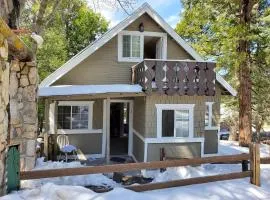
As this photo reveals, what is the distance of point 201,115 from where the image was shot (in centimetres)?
1305

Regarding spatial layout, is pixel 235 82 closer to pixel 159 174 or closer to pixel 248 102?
pixel 248 102

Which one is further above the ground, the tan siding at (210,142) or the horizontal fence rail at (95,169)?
the horizontal fence rail at (95,169)

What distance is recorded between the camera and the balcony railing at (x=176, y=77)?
40.0ft

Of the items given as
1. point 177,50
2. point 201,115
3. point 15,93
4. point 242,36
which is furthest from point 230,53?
point 15,93

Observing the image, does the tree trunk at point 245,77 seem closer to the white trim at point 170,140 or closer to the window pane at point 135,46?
the white trim at point 170,140

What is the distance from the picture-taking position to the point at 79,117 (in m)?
14.1

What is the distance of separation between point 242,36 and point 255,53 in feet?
8.87

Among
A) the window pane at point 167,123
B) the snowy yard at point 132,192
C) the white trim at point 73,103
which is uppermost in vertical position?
the white trim at point 73,103

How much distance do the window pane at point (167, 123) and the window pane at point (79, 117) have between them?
3614mm

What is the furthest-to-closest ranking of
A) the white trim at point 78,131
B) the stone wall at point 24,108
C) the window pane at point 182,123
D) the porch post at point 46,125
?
the white trim at point 78,131 < the window pane at point 182,123 < the porch post at point 46,125 < the stone wall at point 24,108

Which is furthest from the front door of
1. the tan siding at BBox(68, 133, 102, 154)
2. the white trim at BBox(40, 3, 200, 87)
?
the white trim at BBox(40, 3, 200, 87)

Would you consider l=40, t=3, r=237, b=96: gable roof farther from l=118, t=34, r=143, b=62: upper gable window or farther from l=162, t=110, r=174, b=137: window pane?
l=162, t=110, r=174, b=137: window pane

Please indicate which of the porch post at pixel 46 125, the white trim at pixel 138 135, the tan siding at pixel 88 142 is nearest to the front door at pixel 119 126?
the tan siding at pixel 88 142

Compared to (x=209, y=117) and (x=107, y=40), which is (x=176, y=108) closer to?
(x=209, y=117)
